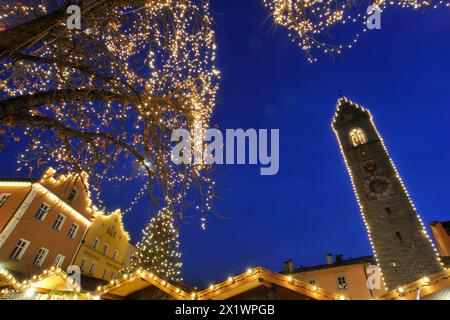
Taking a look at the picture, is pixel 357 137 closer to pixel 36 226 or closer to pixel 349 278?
pixel 349 278

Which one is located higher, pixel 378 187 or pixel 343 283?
pixel 378 187

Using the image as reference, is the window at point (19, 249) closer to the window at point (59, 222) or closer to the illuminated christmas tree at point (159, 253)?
the window at point (59, 222)

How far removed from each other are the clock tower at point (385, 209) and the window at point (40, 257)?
26841 mm

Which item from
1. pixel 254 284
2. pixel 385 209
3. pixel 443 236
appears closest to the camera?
pixel 254 284

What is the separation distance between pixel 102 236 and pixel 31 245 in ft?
30.8

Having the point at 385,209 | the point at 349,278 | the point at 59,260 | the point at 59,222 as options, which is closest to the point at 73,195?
the point at 59,222

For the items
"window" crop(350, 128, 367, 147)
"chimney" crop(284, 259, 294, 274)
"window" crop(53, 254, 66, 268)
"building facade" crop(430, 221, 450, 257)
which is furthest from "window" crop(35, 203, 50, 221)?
"building facade" crop(430, 221, 450, 257)

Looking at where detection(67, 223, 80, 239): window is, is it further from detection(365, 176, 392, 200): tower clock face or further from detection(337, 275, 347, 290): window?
detection(365, 176, 392, 200): tower clock face

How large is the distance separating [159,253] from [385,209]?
84.3 ft

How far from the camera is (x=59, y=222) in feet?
71.3

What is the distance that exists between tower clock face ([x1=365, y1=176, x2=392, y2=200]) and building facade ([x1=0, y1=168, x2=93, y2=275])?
75.6 ft

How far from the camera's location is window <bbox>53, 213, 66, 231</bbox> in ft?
69.8
